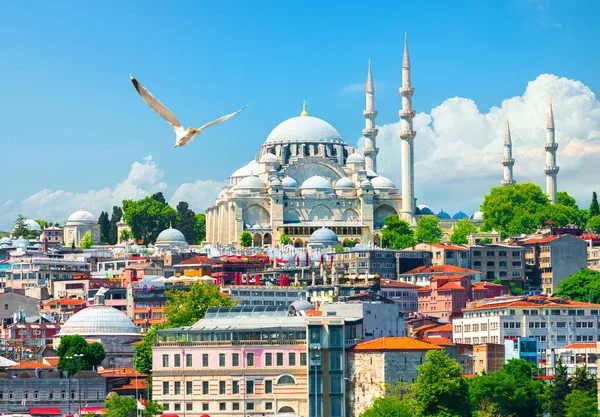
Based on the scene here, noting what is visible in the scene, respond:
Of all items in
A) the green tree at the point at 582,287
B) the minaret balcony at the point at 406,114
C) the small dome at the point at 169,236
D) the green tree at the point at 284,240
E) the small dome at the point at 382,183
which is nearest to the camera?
the green tree at the point at 582,287

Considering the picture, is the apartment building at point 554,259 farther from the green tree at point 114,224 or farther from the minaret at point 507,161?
the green tree at point 114,224

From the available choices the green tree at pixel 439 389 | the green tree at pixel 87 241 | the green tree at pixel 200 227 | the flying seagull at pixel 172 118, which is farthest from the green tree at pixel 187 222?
the flying seagull at pixel 172 118

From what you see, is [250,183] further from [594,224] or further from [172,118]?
[172,118]

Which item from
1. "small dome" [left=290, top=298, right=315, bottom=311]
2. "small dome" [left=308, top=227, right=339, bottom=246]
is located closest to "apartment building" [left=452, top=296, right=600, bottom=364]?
"small dome" [left=290, top=298, right=315, bottom=311]

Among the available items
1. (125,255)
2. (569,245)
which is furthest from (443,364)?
(125,255)

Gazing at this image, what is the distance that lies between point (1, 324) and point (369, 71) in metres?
54.3

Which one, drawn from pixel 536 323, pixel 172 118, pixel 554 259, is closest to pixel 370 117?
pixel 554 259

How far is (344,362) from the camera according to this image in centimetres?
6166

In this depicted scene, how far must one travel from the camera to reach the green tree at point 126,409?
2366 inches

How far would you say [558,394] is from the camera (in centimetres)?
6150

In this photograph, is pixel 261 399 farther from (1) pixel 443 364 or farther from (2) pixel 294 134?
(2) pixel 294 134

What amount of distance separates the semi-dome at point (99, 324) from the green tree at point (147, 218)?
182 ft

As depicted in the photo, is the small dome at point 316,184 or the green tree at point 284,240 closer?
the green tree at point 284,240

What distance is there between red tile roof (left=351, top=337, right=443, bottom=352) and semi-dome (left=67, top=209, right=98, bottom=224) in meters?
84.6
